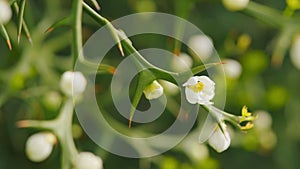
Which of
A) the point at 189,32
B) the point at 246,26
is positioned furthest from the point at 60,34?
the point at 246,26

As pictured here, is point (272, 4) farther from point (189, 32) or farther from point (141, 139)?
point (141, 139)

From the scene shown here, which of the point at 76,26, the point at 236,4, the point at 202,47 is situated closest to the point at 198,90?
the point at 76,26

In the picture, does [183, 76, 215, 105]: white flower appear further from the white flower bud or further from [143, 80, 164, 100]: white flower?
the white flower bud

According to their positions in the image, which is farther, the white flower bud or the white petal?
the white flower bud

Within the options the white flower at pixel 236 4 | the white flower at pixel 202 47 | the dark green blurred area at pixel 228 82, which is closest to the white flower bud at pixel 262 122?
the dark green blurred area at pixel 228 82

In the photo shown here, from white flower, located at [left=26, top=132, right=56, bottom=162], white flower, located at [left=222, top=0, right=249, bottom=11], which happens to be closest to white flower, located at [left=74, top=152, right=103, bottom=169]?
white flower, located at [left=26, top=132, right=56, bottom=162]

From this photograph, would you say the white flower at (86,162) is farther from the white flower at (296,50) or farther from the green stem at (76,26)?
the white flower at (296,50)

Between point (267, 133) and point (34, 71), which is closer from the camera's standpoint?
point (34, 71)

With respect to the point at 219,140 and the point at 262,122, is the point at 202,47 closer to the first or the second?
the point at 262,122
